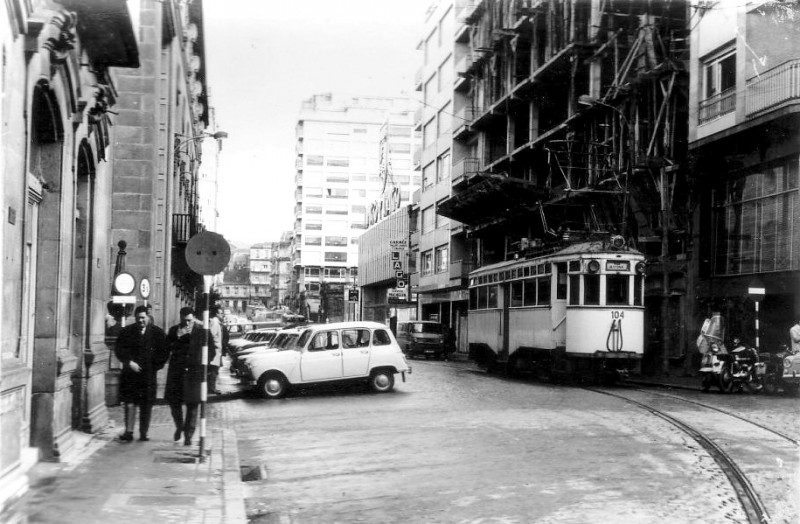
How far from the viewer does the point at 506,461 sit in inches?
386

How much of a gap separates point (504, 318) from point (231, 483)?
655 inches

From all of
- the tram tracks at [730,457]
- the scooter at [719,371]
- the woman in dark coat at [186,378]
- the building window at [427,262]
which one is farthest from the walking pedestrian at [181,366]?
the building window at [427,262]

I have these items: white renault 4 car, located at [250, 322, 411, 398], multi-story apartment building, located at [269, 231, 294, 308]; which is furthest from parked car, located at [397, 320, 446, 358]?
multi-story apartment building, located at [269, 231, 294, 308]

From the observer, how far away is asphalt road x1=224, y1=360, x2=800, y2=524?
24.6 feet

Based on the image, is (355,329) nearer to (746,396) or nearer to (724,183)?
(746,396)

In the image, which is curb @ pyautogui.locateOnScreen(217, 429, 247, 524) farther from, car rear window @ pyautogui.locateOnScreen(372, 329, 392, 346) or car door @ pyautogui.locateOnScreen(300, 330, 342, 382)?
car rear window @ pyautogui.locateOnScreen(372, 329, 392, 346)

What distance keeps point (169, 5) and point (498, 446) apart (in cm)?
1966

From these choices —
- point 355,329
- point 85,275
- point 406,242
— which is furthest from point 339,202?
point 85,275

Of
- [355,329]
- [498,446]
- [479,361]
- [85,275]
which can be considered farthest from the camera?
[479,361]

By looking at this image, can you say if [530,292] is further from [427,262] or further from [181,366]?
[427,262]

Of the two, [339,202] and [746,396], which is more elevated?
[339,202]

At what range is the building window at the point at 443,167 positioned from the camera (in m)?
53.7

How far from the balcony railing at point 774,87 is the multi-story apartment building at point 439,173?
27.3m

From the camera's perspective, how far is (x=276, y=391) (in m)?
18.6
